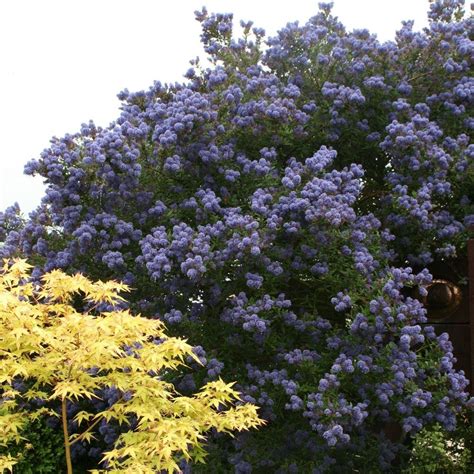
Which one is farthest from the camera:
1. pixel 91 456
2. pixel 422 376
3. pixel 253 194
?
pixel 91 456

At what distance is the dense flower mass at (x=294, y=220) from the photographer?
619cm

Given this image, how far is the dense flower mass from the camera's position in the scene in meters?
6.19

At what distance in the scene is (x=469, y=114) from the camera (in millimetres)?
7641

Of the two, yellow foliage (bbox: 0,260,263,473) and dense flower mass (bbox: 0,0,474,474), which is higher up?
dense flower mass (bbox: 0,0,474,474)

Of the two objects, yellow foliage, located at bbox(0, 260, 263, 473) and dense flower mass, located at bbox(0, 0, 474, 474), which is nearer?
yellow foliage, located at bbox(0, 260, 263, 473)

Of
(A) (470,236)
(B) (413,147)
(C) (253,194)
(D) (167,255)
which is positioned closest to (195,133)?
(C) (253,194)

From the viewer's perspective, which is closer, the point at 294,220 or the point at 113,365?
the point at 113,365

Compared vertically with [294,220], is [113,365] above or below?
below

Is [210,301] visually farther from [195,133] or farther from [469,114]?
[469,114]

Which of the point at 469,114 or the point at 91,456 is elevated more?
the point at 469,114

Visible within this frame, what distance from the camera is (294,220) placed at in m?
6.42

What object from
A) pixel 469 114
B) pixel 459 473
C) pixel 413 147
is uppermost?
pixel 469 114

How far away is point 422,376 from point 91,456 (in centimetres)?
308

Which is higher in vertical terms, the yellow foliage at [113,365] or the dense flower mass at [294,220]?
the dense flower mass at [294,220]
